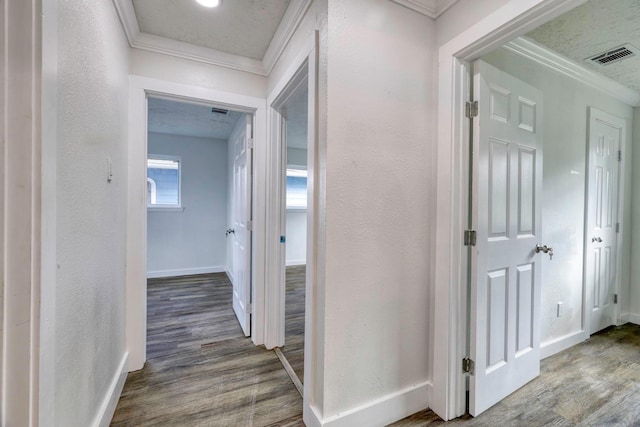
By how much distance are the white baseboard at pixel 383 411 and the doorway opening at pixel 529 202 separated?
18 cm

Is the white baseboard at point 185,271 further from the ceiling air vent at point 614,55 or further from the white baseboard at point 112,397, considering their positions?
the ceiling air vent at point 614,55

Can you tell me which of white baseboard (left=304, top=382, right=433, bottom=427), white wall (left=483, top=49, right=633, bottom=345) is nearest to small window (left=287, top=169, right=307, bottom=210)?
white wall (left=483, top=49, right=633, bottom=345)

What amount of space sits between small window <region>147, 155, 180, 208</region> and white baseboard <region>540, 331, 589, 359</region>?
5132mm

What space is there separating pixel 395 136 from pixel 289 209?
4.12m

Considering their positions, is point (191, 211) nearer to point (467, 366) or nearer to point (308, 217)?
point (308, 217)

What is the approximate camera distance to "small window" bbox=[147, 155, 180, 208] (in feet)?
14.8

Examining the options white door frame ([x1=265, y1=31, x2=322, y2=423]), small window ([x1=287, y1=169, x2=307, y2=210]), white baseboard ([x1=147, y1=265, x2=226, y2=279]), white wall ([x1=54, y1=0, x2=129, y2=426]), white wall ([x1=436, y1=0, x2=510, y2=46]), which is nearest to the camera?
white wall ([x1=54, y1=0, x2=129, y2=426])

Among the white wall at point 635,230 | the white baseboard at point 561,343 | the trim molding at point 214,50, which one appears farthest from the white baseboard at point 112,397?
the white wall at point 635,230

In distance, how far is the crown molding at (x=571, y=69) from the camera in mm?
1894

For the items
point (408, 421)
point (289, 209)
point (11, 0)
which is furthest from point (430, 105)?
point (289, 209)

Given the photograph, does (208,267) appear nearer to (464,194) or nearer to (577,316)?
(464,194)

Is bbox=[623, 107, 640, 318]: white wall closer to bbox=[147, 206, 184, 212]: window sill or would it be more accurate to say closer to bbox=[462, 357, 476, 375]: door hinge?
bbox=[462, 357, 476, 375]: door hinge

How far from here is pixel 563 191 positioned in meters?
2.27

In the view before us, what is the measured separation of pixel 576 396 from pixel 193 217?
5.08 meters
